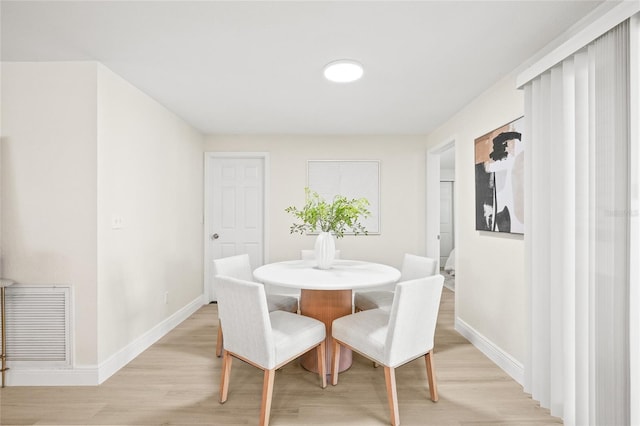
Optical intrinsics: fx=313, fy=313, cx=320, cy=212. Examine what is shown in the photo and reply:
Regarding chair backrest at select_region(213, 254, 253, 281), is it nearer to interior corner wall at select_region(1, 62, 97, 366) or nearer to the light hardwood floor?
the light hardwood floor

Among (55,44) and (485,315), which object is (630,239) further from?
(55,44)

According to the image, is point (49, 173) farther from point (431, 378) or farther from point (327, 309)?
point (431, 378)

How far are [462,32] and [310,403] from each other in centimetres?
249

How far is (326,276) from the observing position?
2.32 meters

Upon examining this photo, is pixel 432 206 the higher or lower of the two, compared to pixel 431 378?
higher

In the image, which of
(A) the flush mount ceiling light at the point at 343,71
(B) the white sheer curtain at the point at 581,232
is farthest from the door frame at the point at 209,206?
(B) the white sheer curtain at the point at 581,232

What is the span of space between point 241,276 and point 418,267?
1662 mm

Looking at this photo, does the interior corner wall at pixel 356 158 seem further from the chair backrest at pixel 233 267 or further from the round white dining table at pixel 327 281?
the round white dining table at pixel 327 281

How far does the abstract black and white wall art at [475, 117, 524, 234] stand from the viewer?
2326mm

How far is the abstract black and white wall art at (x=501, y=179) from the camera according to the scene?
2326mm

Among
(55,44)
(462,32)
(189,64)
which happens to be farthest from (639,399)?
(55,44)

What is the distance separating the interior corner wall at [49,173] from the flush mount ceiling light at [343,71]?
1717mm

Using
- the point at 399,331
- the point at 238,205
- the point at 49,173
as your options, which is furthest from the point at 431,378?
the point at 238,205

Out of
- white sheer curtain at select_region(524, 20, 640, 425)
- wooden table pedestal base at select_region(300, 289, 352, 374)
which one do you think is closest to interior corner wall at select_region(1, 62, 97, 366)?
wooden table pedestal base at select_region(300, 289, 352, 374)
